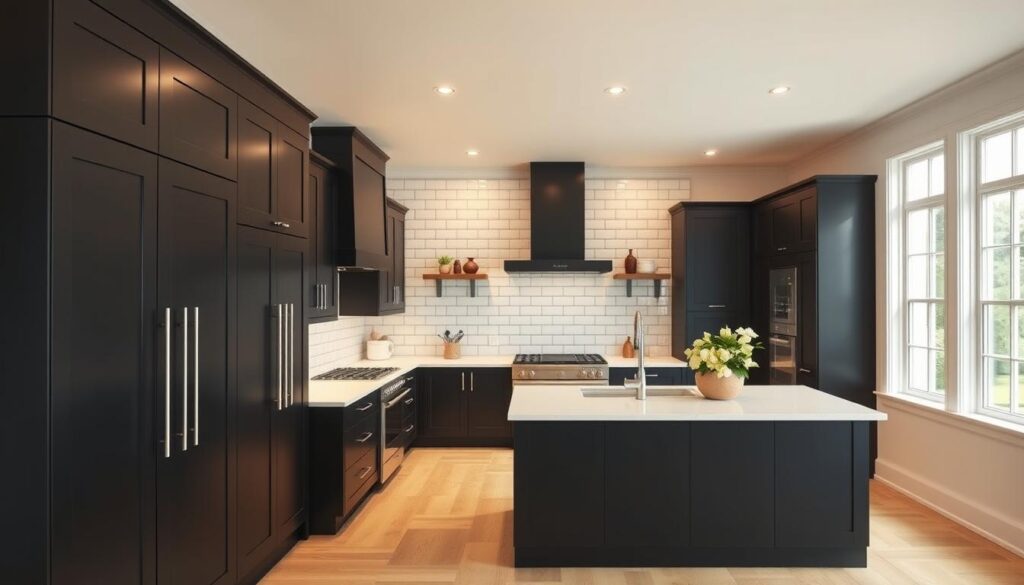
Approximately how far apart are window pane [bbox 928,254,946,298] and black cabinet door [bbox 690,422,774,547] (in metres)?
2.10

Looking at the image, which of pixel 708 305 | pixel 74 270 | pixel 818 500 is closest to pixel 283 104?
pixel 74 270

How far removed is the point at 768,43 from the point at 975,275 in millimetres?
2156

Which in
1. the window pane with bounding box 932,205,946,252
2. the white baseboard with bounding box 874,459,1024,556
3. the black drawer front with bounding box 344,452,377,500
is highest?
the window pane with bounding box 932,205,946,252

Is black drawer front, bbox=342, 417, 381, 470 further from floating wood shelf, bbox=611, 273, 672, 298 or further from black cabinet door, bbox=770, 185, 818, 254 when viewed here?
black cabinet door, bbox=770, 185, 818, 254

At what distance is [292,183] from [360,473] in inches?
79.3

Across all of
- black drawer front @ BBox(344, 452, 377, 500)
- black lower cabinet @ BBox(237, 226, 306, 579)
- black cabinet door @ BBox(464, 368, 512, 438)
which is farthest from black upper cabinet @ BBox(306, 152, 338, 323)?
black cabinet door @ BBox(464, 368, 512, 438)

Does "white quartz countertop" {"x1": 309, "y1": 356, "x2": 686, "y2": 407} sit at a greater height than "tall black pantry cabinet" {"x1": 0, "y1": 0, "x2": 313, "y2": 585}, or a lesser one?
lesser

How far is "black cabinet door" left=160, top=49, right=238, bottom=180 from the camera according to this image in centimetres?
212

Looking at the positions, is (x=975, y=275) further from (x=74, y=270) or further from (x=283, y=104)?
(x=74, y=270)

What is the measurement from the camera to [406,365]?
210 inches

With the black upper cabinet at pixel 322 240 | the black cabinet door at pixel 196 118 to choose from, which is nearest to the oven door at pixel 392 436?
the black upper cabinet at pixel 322 240

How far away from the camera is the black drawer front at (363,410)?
359 centimetres

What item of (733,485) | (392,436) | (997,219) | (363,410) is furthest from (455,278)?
(997,219)

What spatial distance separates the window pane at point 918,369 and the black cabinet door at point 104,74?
16.7 feet
